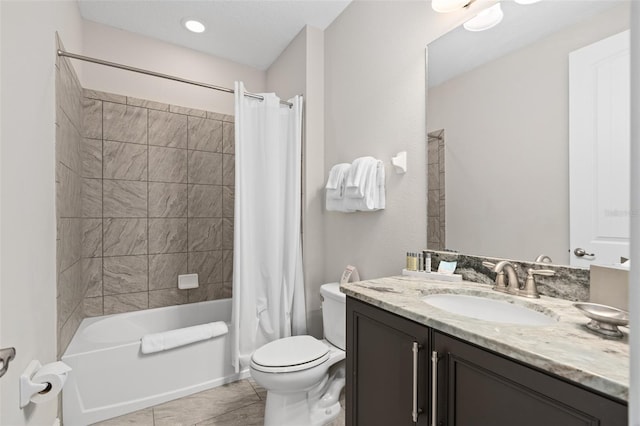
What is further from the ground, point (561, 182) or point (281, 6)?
point (281, 6)

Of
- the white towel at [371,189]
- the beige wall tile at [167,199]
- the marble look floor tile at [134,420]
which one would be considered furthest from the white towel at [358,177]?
the marble look floor tile at [134,420]

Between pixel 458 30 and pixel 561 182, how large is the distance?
2.77 ft

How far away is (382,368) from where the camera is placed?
3.76 ft

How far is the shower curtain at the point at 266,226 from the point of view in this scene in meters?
2.16

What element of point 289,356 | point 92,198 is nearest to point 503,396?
point 289,356

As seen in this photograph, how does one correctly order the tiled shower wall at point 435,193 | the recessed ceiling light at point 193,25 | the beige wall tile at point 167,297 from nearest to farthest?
the tiled shower wall at point 435,193, the recessed ceiling light at point 193,25, the beige wall tile at point 167,297

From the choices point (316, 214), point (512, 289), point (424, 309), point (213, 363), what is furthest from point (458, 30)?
point (213, 363)

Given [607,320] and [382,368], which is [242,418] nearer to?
[382,368]

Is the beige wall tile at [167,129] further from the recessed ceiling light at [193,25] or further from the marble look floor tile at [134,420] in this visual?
the marble look floor tile at [134,420]

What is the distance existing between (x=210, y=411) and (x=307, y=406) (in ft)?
2.08

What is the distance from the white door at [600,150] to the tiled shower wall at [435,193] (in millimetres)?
536

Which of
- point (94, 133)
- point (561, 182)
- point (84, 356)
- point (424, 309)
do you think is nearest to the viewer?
point (424, 309)

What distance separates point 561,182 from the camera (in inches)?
44.9

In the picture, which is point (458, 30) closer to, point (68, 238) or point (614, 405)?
point (614, 405)
